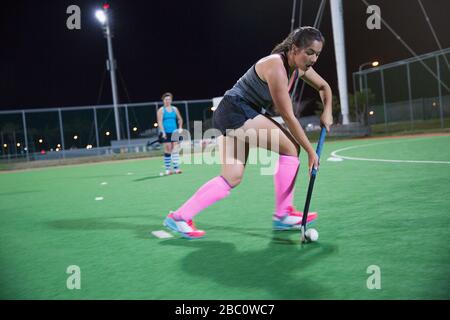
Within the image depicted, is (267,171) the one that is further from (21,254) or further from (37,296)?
(37,296)

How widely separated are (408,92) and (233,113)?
77.7ft

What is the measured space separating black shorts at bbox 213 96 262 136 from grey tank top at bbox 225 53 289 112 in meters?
0.05

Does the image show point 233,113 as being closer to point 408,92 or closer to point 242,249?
point 242,249

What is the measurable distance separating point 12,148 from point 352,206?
890 inches

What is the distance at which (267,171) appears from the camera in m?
9.07

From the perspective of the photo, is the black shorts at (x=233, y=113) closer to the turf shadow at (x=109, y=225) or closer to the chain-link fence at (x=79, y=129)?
the turf shadow at (x=109, y=225)

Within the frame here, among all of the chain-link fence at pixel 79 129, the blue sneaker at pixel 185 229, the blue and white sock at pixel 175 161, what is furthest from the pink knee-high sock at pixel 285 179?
the chain-link fence at pixel 79 129

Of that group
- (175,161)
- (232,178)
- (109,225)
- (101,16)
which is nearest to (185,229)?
(232,178)

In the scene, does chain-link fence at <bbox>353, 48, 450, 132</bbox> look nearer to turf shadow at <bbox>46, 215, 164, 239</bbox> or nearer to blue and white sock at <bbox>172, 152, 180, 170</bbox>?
blue and white sock at <bbox>172, 152, 180, 170</bbox>

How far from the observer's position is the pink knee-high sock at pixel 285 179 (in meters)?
3.68

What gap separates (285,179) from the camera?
369 cm

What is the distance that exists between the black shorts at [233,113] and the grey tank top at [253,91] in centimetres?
5

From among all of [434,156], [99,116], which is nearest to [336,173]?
[434,156]

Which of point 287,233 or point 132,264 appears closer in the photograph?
point 132,264
